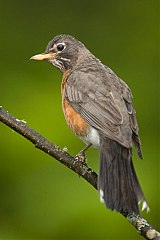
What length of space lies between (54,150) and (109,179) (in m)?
0.47

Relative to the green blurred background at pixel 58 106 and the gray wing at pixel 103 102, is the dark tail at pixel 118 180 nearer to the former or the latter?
the gray wing at pixel 103 102

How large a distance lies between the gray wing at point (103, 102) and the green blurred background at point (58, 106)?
2.66 ft

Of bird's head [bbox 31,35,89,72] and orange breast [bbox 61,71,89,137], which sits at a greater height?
bird's head [bbox 31,35,89,72]

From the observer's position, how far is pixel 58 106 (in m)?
7.68

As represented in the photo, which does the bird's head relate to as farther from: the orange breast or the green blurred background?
the orange breast

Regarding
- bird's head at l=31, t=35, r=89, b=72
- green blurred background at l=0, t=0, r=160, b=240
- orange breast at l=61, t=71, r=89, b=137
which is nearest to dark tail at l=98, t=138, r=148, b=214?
orange breast at l=61, t=71, r=89, b=137

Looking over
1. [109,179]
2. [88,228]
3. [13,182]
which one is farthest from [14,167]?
[109,179]

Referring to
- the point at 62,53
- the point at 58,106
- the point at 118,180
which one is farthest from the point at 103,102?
the point at 58,106

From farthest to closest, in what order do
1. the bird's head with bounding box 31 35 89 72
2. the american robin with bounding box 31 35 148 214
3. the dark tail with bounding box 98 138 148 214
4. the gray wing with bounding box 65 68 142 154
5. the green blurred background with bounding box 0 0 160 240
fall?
the bird's head with bounding box 31 35 89 72 → the green blurred background with bounding box 0 0 160 240 → the gray wing with bounding box 65 68 142 154 → the american robin with bounding box 31 35 148 214 → the dark tail with bounding box 98 138 148 214

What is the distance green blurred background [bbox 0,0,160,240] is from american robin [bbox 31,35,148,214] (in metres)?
0.65

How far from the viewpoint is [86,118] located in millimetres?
6254

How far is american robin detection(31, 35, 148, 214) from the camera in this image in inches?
221

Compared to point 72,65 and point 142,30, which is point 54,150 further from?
point 142,30

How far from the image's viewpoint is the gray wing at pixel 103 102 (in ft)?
19.7
